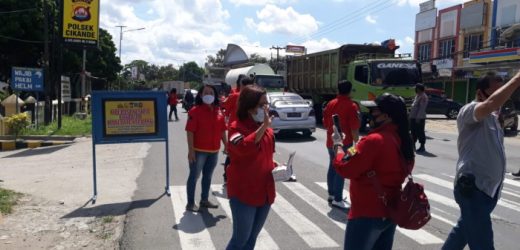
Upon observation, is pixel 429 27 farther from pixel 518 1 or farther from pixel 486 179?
pixel 486 179

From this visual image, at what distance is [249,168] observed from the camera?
3688mm

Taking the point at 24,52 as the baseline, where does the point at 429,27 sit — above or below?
above

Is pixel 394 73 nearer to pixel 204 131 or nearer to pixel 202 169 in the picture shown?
pixel 202 169

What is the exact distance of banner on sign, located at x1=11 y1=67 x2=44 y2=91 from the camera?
17.2 meters

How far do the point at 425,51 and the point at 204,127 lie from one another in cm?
4181

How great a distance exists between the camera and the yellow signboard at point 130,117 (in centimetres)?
739

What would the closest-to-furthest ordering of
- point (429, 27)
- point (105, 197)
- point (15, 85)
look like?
point (105, 197)
point (15, 85)
point (429, 27)

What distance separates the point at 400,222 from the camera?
315cm

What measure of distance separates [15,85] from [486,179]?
17011 mm

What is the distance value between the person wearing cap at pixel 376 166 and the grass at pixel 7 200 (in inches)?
199

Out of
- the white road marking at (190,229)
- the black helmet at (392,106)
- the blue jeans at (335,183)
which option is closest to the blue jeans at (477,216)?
the black helmet at (392,106)

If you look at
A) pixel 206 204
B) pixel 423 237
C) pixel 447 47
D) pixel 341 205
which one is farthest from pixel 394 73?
pixel 447 47

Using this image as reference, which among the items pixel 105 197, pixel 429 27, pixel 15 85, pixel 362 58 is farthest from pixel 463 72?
pixel 105 197

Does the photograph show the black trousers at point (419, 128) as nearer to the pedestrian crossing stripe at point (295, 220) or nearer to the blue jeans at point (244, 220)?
the pedestrian crossing stripe at point (295, 220)
